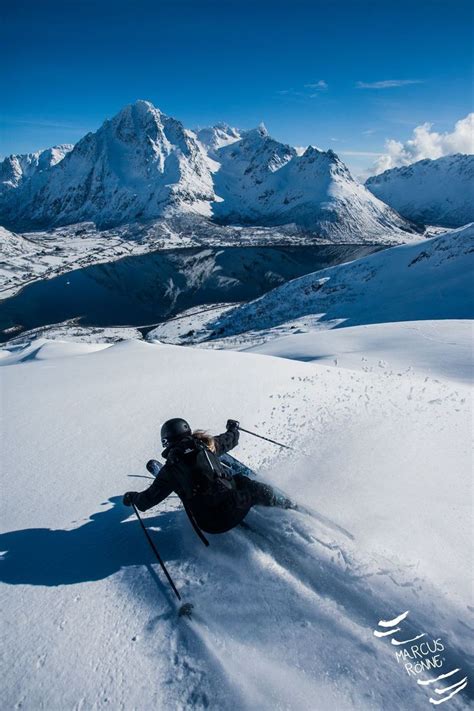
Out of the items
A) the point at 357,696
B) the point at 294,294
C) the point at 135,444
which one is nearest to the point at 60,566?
the point at 135,444

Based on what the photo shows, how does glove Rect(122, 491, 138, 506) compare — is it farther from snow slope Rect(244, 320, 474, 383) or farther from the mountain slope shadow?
snow slope Rect(244, 320, 474, 383)

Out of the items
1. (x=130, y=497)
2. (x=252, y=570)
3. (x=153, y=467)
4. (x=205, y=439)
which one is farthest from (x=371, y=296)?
(x=252, y=570)

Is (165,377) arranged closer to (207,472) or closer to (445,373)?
(207,472)

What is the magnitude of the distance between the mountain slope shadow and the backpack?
0.94m

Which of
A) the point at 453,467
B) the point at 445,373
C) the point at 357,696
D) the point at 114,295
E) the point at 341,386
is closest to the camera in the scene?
the point at 357,696

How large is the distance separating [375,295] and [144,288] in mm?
87306

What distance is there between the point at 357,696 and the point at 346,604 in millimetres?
978

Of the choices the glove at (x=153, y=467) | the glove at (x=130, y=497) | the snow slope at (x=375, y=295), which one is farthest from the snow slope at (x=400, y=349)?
the snow slope at (x=375, y=295)

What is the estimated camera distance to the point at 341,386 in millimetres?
11328

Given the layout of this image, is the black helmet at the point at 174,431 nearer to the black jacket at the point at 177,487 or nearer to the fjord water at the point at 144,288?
the black jacket at the point at 177,487

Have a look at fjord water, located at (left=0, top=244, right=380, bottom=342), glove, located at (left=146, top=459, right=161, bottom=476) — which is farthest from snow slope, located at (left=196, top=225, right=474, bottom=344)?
glove, located at (left=146, top=459, right=161, bottom=476)

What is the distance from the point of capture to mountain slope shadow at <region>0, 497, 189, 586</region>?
515cm
